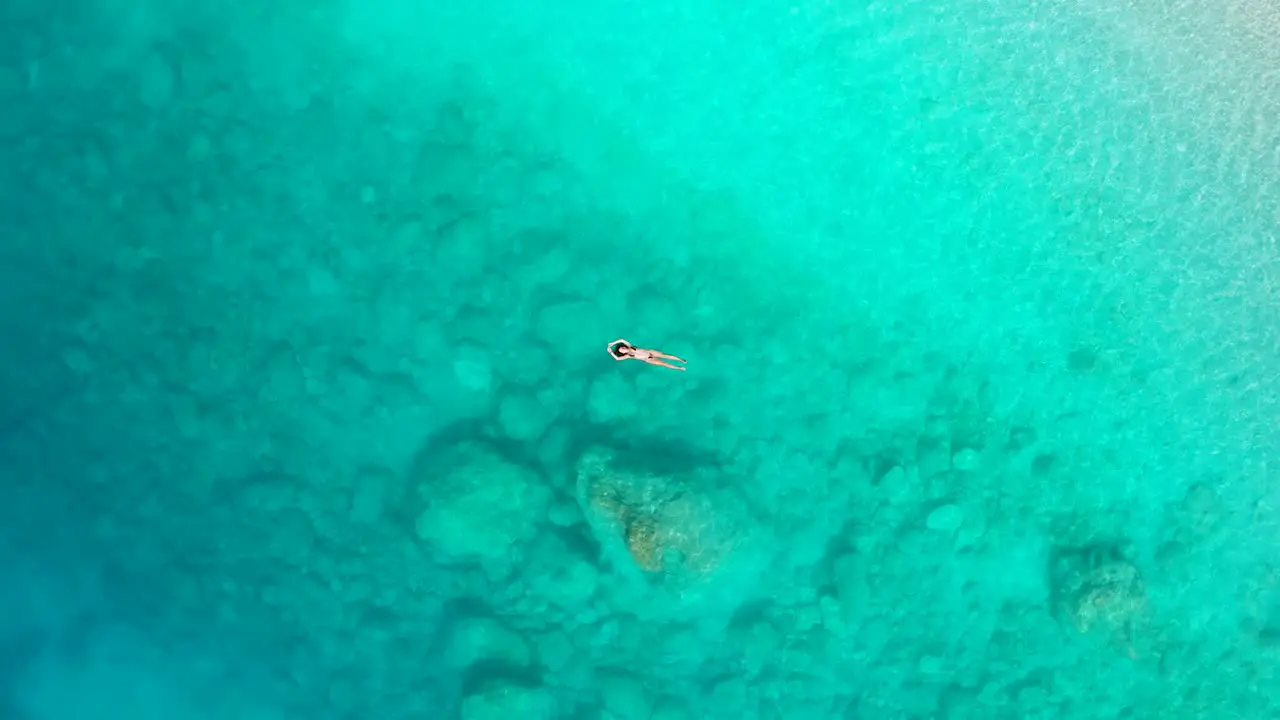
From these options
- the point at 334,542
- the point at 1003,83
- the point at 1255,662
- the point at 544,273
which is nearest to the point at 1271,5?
the point at 1003,83

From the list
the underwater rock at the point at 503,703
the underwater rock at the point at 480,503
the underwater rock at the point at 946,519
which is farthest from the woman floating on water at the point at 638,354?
the underwater rock at the point at 503,703

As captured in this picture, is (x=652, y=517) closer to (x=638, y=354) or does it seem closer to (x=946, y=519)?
(x=638, y=354)

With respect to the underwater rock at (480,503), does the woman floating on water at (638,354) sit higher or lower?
higher

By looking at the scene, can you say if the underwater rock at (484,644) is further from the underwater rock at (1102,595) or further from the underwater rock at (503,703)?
the underwater rock at (1102,595)

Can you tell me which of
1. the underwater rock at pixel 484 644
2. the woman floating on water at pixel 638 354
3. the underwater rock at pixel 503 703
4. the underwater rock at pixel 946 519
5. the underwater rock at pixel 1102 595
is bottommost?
the underwater rock at pixel 503 703

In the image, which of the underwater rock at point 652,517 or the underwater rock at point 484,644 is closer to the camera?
the underwater rock at point 652,517

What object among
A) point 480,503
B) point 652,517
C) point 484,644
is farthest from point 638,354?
point 484,644

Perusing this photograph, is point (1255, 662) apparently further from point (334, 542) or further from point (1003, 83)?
point (334, 542)
